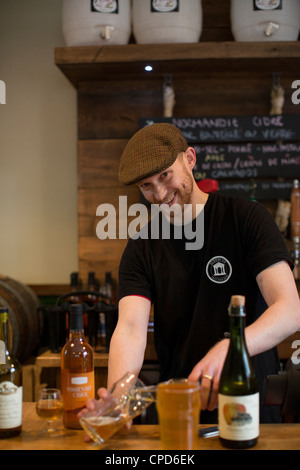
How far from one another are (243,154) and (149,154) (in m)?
1.82

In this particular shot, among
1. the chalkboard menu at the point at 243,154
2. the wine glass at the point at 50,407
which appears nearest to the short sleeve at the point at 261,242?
the wine glass at the point at 50,407

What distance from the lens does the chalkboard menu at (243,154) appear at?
323 centimetres

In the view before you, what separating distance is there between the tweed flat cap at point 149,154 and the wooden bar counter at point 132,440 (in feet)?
2.15

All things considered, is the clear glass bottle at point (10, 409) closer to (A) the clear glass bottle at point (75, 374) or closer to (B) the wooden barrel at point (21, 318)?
(A) the clear glass bottle at point (75, 374)

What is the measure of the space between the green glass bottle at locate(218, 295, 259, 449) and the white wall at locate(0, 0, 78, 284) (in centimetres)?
236

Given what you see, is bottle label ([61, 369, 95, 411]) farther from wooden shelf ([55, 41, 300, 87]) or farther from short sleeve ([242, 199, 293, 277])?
wooden shelf ([55, 41, 300, 87])

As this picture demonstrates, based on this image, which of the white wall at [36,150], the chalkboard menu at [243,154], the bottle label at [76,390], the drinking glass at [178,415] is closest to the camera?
the drinking glass at [178,415]

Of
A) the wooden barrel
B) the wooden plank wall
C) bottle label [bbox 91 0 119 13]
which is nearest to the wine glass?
the wooden barrel

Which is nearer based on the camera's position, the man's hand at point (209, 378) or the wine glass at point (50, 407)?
the man's hand at point (209, 378)

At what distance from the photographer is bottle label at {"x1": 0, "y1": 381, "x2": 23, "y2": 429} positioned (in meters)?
1.17

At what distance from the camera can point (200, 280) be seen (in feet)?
5.47

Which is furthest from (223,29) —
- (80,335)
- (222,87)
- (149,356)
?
(80,335)
